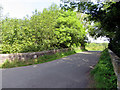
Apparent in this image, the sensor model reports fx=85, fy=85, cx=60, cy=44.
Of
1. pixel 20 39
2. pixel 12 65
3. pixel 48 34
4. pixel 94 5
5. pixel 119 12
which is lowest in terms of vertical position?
pixel 12 65

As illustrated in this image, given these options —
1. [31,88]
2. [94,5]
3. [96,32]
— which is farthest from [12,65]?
[96,32]

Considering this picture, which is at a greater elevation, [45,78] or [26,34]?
[26,34]

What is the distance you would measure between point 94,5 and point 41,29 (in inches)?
313

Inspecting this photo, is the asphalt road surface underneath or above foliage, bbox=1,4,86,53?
underneath

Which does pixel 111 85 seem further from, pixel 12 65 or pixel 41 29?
pixel 41 29

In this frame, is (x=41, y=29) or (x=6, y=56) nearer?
(x=6, y=56)

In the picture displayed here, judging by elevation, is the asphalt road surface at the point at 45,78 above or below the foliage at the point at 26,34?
below

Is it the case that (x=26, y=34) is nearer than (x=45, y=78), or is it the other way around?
(x=45, y=78)

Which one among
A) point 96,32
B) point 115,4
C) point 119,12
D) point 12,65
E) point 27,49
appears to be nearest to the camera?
point 119,12

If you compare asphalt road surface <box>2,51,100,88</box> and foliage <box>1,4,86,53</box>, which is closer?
asphalt road surface <box>2,51,100,88</box>

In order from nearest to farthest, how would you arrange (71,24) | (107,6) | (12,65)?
(107,6) → (12,65) → (71,24)

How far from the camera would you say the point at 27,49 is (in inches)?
448

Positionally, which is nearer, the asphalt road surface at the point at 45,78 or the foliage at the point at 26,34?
the asphalt road surface at the point at 45,78

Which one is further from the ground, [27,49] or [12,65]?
[27,49]
